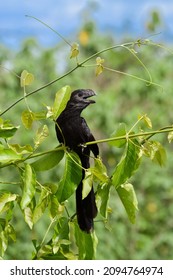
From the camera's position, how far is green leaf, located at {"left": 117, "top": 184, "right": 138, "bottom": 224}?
1559 millimetres

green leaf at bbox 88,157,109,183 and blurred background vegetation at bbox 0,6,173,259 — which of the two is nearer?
green leaf at bbox 88,157,109,183

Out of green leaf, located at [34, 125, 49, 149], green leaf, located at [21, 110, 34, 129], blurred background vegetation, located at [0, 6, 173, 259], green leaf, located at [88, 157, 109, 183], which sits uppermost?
green leaf, located at [21, 110, 34, 129]

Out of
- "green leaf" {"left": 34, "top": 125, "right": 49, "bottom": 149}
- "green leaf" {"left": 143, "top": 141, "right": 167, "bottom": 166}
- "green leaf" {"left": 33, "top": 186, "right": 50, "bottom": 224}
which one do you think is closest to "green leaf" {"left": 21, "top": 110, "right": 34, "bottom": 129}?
"green leaf" {"left": 34, "top": 125, "right": 49, "bottom": 149}

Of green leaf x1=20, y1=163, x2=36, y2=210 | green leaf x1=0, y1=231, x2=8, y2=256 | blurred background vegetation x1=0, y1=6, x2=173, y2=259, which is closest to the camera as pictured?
green leaf x1=20, y1=163, x2=36, y2=210

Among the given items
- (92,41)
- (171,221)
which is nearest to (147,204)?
(171,221)

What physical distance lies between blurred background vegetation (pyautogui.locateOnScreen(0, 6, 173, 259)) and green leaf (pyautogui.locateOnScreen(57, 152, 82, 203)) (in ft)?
11.1

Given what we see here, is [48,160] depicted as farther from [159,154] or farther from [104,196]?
[159,154]

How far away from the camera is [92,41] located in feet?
20.3

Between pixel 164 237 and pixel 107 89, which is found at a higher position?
pixel 107 89

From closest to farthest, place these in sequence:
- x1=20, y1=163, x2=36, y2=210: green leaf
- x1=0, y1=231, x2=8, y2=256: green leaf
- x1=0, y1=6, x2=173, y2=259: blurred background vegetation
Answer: x1=20, y1=163, x2=36, y2=210: green leaf, x1=0, y1=231, x2=8, y2=256: green leaf, x1=0, y1=6, x2=173, y2=259: blurred background vegetation

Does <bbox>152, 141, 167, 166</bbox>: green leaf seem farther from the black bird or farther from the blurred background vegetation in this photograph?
the blurred background vegetation

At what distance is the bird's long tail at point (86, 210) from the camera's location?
5.17ft
